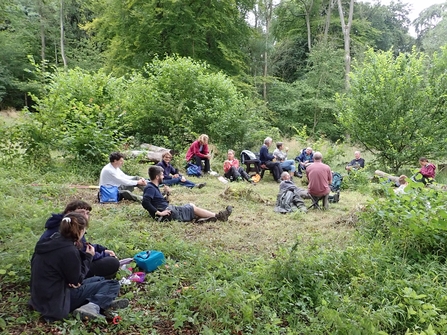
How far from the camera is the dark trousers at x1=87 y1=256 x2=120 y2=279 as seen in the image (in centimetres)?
356

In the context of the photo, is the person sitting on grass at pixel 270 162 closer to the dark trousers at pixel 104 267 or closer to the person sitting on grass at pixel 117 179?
the person sitting on grass at pixel 117 179

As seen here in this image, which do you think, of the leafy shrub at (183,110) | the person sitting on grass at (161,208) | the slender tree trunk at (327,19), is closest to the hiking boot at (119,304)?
the person sitting on grass at (161,208)

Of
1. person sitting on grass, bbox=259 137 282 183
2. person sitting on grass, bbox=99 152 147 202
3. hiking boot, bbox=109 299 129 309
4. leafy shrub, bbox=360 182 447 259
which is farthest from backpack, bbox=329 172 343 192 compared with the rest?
hiking boot, bbox=109 299 129 309

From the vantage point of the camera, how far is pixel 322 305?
338cm

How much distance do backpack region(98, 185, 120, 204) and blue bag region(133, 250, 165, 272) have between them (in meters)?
3.10

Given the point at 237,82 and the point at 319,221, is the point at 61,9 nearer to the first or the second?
the point at 237,82

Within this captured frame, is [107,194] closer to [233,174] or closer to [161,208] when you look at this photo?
[161,208]

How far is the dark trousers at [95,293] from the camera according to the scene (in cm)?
310

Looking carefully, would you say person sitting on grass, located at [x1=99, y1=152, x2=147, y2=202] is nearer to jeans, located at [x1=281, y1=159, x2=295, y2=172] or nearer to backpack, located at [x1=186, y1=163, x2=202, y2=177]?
backpack, located at [x1=186, y1=163, x2=202, y2=177]

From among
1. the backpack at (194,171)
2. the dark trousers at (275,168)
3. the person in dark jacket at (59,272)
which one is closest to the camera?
the person in dark jacket at (59,272)

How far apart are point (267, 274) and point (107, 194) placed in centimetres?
412

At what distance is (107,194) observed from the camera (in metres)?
6.90

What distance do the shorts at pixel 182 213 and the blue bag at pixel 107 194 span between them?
62.4 inches

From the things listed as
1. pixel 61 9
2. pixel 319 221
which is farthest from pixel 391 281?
pixel 61 9
